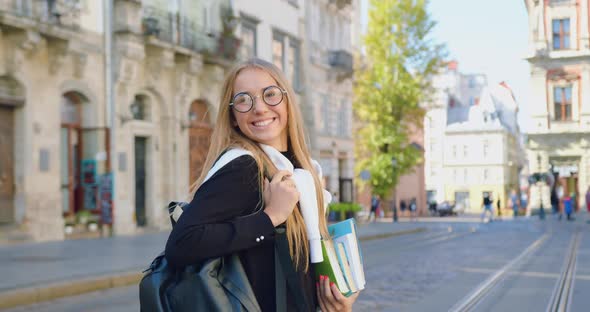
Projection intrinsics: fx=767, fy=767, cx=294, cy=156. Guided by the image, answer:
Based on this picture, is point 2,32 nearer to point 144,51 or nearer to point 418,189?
point 144,51

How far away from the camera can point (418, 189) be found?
70125mm

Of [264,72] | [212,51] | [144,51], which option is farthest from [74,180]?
[264,72]

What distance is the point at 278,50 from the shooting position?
32.0m

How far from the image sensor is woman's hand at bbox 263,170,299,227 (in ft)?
7.69

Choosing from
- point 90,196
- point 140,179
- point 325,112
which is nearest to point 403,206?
point 325,112

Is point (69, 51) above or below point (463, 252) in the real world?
above

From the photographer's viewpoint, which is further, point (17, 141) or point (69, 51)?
point (69, 51)

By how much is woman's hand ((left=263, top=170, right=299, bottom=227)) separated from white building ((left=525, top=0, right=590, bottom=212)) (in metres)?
50.2

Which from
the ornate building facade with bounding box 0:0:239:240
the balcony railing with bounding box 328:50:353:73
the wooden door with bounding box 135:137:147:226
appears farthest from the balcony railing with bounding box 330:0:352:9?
the wooden door with bounding box 135:137:147:226

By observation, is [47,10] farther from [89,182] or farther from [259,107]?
[259,107]

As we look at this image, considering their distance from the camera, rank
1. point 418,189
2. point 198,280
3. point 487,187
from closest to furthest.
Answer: point 198,280 → point 418,189 → point 487,187

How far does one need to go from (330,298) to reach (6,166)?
665 inches

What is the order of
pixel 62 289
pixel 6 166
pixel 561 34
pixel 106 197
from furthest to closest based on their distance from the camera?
pixel 561 34 → pixel 106 197 → pixel 6 166 → pixel 62 289

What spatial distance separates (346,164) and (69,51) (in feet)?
72.4
